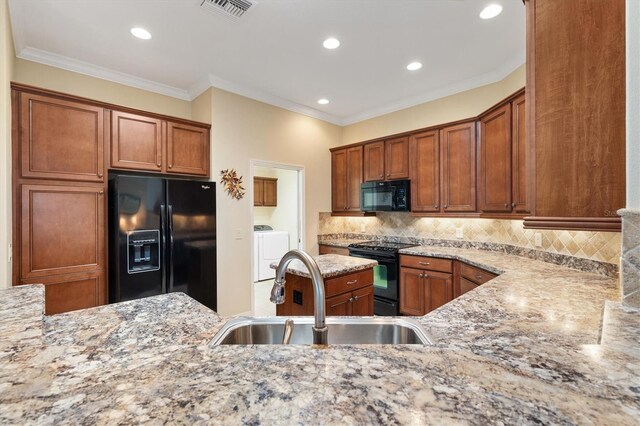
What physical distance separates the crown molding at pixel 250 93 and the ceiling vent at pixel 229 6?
3.79 ft

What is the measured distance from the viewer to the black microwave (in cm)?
382

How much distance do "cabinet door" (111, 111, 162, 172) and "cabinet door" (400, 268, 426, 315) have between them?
3053 millimetres

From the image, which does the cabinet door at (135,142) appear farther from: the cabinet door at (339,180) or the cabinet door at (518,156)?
the cabinet door at (518,156)

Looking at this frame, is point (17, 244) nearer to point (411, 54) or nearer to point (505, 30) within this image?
point (411, 54)

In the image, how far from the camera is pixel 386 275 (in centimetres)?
360

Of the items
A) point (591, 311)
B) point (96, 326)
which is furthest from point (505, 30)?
point (96, 326)

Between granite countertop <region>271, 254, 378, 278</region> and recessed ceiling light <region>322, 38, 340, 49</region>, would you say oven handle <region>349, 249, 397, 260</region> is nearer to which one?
granite countertop <region>271, 254, 378, 278</region>

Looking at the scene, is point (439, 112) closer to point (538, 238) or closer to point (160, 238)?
point (538, 238)

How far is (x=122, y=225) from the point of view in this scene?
2.72m

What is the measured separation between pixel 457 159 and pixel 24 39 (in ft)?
14.5

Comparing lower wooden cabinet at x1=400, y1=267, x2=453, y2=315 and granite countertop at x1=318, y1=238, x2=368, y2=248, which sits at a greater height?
granite countertop at x1=318, y1=238, x2=368, y2=248

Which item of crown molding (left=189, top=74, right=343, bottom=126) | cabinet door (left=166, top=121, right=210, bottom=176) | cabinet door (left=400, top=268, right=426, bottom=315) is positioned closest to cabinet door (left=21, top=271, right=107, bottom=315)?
cabinet door (left=166, top=121, right=210, bottom=176)

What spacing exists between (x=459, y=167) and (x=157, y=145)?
11.1 ft

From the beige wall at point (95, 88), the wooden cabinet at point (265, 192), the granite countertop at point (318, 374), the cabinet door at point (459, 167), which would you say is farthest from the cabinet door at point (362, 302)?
the wooden cabinet at point (265, 192)
